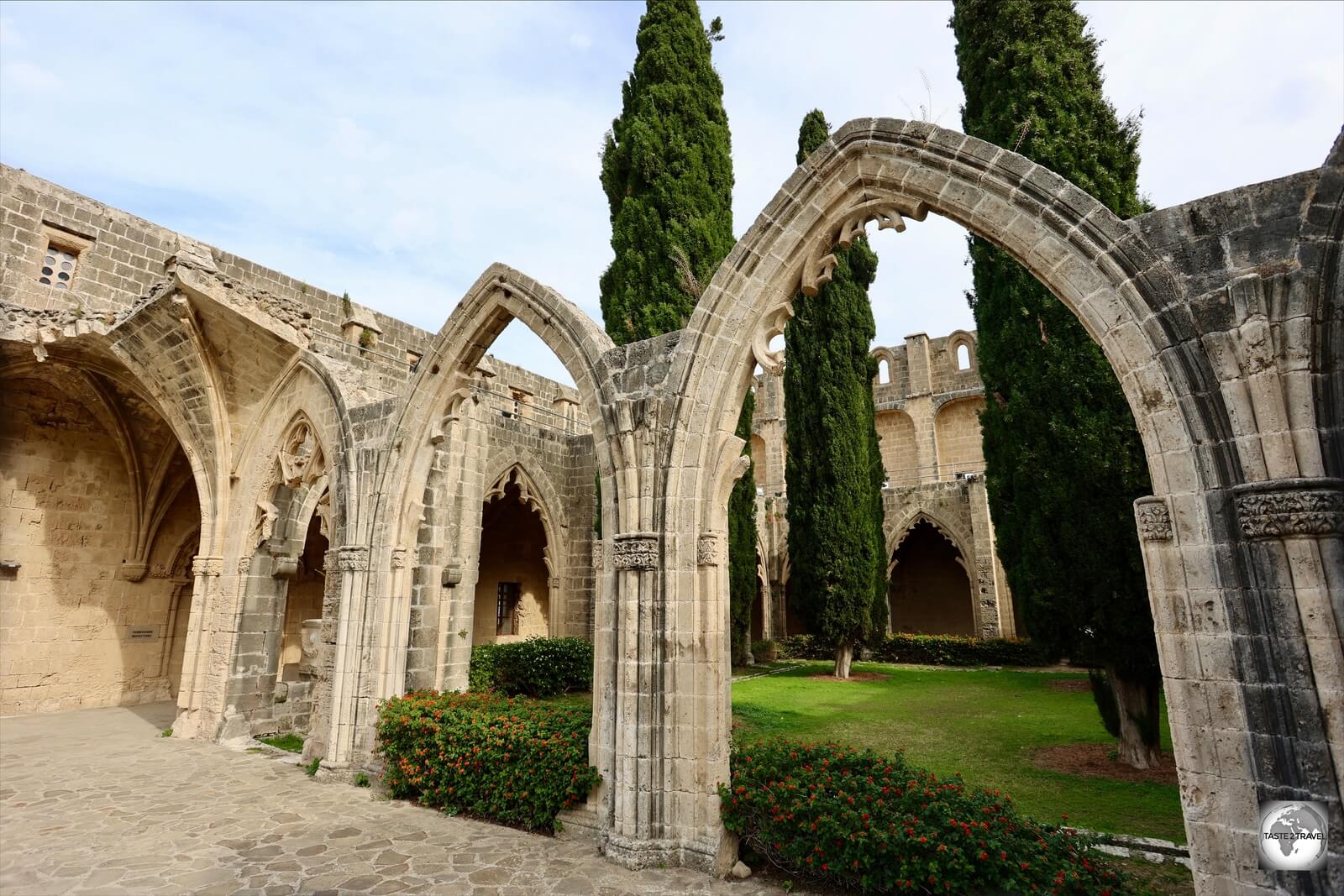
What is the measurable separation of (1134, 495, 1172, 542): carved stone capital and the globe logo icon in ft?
4.01

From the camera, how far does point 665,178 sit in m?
11.8

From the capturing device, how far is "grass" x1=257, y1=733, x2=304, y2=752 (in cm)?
849

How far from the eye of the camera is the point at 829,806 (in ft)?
13.0

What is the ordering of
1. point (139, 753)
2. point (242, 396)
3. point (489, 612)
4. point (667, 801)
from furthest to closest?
point (489, 612) < point (242, 396) < point (139, 753) < point (667, 801)

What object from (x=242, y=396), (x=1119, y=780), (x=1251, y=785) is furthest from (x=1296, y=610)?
(x=242, y=396)

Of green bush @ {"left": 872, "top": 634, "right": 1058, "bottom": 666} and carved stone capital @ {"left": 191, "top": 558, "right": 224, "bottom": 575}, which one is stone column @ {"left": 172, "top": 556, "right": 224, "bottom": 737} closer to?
carved stone capital @ {"left": 191, "top": 558, "right": 224, "bottom": 575}

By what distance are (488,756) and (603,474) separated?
2.61 meters

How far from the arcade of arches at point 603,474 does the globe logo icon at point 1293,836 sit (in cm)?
6

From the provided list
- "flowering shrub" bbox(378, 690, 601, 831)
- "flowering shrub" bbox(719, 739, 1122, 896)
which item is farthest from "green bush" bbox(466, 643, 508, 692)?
"flowering shrub" bbox(719, 739, 1122, 896)

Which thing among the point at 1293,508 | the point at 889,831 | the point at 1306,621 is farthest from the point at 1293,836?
the point at 889,831

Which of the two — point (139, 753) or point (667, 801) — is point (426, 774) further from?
point (139, 753)

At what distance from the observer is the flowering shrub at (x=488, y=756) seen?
202 inches

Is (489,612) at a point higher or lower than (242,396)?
lower

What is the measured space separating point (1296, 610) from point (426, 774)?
6.17 m
